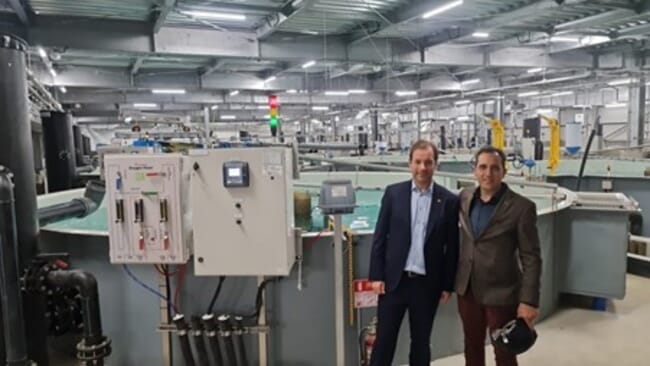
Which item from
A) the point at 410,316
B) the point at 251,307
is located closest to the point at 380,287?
the point at 410,316

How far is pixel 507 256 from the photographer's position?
185cm

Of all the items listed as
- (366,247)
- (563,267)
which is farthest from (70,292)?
(563,267)

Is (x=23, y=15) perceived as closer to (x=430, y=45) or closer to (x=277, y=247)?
(x=277, y=247)

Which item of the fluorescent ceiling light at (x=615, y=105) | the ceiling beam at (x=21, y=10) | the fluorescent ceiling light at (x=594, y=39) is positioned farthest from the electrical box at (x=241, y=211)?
the fluorescent ceiling light at (x=615, y=105)

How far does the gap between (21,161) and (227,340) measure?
1.35 metres

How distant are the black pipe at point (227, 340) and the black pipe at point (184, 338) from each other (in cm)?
17

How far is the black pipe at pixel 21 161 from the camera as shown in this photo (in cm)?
223

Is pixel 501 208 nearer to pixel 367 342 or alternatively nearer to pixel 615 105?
pixel 367 342

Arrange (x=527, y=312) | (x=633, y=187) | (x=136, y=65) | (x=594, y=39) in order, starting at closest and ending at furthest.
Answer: (x=527, y=312) → (x=594, y=39) → (x=633, y=187) → (x=136, y=65)

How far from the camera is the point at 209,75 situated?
8172mm

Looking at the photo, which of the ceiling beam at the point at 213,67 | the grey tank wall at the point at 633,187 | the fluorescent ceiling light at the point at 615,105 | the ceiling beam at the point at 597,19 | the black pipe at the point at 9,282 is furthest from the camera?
the fluorescent ceiling light at the point at 615,105

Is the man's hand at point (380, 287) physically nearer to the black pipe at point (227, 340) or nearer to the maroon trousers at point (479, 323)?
the maroon trousers at point (479, 323)

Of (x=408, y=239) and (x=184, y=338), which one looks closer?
(x=408, y=239)

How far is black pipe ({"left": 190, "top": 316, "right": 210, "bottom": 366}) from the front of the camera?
2334mm
